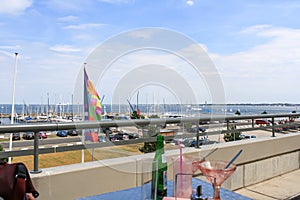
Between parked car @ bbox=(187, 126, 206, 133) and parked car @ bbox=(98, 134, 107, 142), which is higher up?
parked car @ bbox=(187, 126, 206, 133)

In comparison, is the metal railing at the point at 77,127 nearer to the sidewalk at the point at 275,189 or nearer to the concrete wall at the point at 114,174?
the concrete wall at the point at 114,174

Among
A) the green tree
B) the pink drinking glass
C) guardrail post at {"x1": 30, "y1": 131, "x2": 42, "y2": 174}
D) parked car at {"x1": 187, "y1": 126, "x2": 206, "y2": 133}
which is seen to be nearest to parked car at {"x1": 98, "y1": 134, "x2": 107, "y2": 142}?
guardrail post at {"x1": 30, "y1": 131, "x2": 42, "y2": 174}

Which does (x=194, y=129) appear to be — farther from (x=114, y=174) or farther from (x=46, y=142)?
(x=46, y=142)

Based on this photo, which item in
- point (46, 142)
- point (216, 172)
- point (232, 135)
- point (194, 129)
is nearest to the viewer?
point (216, 172)

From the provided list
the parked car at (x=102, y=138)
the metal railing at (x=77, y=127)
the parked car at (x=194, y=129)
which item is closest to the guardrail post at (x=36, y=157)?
the metal railing at (x=77, y=127)

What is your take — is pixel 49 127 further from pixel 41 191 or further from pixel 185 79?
pixel 185 79

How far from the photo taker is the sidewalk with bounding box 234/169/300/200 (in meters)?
3.29

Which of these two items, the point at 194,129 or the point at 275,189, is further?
the point at 275,189

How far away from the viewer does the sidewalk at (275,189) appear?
3285 millimetres

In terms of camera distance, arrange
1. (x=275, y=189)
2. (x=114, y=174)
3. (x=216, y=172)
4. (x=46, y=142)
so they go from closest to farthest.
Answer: (x=216, y=172), (x=46, y=142), (x=114, y=174), (x=275, y=189)

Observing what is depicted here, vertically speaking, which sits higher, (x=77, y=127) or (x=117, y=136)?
(x=77, y=127)

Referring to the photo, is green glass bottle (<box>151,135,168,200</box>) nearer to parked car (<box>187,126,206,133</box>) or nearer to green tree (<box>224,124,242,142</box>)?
parked car (<box>187,126,206,133</box>)

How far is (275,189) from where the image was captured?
355 centimetres

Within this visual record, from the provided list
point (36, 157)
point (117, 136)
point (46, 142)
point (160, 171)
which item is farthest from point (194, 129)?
point (160, 171)
